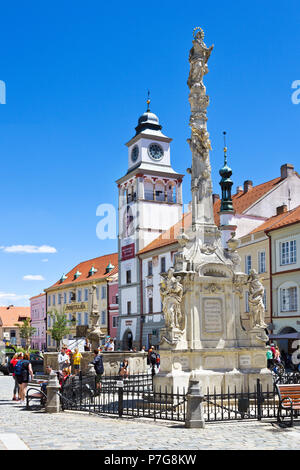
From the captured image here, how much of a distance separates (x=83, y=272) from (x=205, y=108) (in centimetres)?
5802

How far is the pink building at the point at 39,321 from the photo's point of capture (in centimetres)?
8075

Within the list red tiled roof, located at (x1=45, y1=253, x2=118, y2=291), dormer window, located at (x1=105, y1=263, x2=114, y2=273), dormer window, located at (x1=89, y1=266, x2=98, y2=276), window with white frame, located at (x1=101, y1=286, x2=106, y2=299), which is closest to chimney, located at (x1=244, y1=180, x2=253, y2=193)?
red tiled roof, located at (x1=45, y1=253, x2=118, y2=291)

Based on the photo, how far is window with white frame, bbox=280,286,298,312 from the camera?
105ft

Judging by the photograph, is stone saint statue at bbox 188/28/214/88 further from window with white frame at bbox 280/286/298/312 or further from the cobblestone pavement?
window with white frame at bbox 280/286/298/312

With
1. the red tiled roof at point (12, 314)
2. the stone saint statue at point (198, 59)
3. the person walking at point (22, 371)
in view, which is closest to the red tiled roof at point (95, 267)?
the red tiled roof at point (12, 314)

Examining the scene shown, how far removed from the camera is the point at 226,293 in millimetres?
13898

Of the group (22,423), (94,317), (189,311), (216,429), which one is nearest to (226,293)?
(189,311)

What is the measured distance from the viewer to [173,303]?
13242mm

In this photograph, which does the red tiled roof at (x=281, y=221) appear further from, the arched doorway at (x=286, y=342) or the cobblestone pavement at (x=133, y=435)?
the cobblestone pavement at (x=133, y=435)

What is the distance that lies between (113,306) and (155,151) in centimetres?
1694

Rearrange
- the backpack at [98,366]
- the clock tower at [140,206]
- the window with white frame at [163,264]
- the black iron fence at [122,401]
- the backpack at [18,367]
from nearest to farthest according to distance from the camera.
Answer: the black iron fence at [122,401], the backpack at [18,367], the backpack at [98,366], the window with white frame at [163,264], the clock tower at [140,206]

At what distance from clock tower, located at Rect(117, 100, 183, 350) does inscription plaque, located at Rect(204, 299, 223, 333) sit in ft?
124

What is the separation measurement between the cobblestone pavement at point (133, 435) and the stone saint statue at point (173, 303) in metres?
2.60

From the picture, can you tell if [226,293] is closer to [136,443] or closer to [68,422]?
[68,422]
